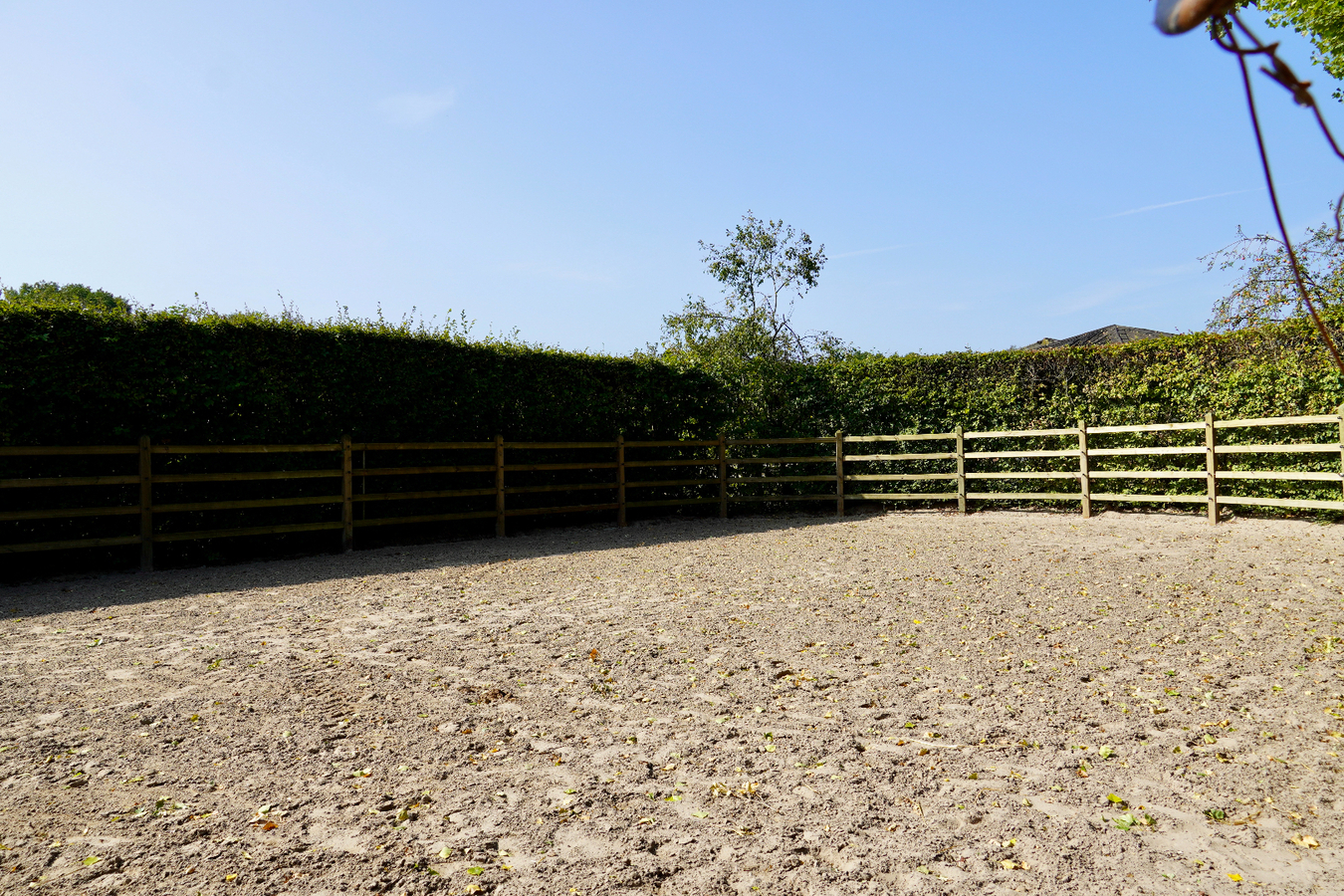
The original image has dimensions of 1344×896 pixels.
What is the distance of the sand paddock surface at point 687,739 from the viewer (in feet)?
8.27

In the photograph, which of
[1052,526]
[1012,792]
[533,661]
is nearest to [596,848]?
[1012,792]

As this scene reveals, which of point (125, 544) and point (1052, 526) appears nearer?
point (125, 544)

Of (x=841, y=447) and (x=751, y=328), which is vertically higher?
(x=751, y=328)

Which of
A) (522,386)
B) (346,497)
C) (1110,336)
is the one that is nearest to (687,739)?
(346,497)

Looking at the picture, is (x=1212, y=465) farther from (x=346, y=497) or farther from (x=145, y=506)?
(x=145, y=506)

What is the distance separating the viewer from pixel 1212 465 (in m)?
10.5

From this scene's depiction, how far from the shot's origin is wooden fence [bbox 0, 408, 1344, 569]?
846 cm

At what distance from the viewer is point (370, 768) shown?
10.6ft

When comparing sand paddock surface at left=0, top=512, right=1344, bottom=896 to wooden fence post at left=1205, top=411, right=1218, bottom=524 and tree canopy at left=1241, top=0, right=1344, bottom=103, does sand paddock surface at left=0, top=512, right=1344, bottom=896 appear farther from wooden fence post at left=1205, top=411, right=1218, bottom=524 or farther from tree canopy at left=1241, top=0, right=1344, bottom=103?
tree canopy at left=1241, top=0, right=1344, bottom=103

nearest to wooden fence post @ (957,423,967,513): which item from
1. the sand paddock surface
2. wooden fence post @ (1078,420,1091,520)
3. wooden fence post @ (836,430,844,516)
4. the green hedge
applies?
wooden fence post @ (1078,420,1091,520)

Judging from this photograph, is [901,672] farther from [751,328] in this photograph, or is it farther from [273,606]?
[751,328]

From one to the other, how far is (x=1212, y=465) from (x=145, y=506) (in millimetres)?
12248

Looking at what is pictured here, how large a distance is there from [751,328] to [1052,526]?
31.6 ft

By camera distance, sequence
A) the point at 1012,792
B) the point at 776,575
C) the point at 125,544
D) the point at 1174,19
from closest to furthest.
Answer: the point at 1174,19
the point at 1012,792
the point at 776,575
the point at 125,544
